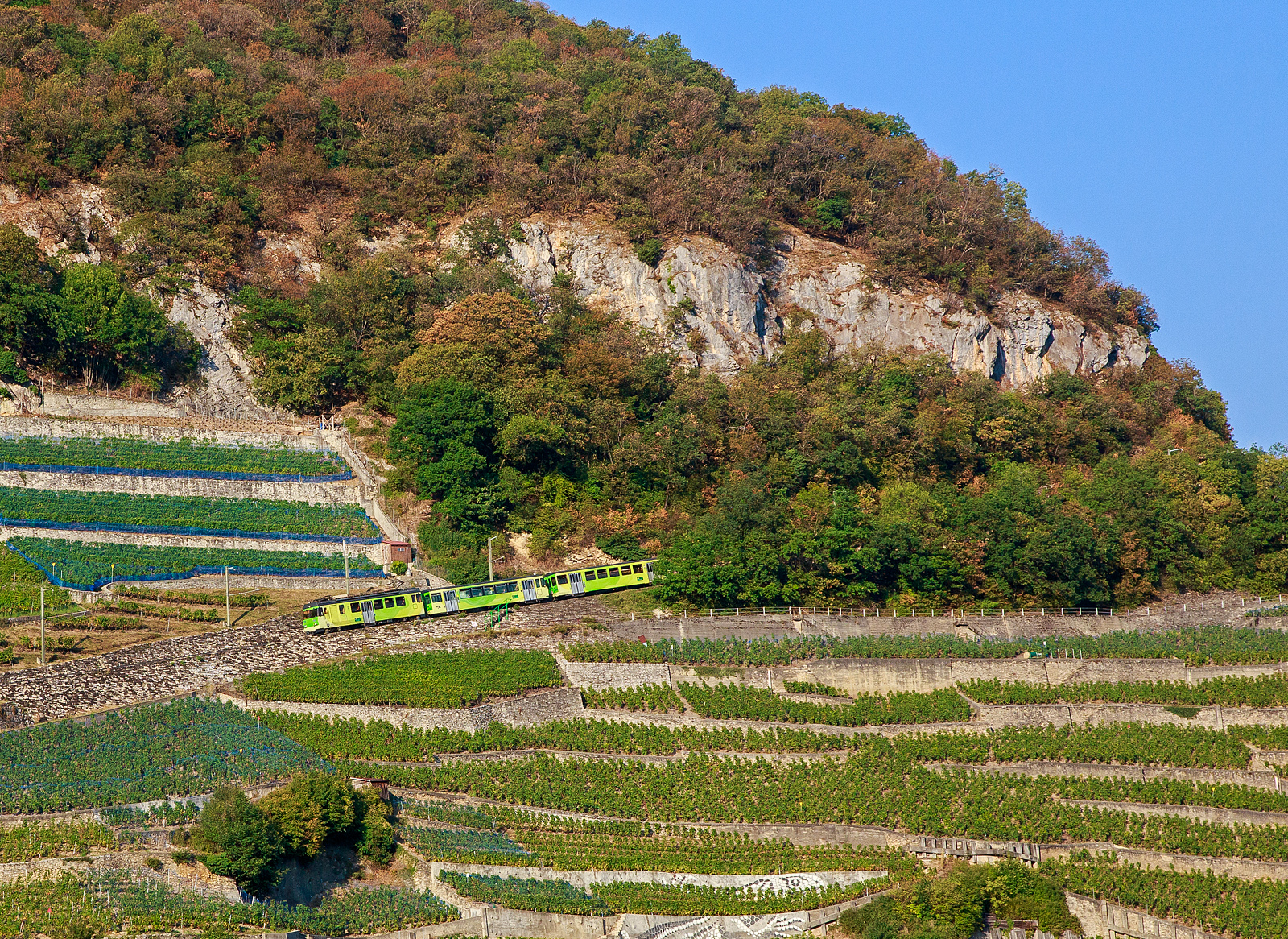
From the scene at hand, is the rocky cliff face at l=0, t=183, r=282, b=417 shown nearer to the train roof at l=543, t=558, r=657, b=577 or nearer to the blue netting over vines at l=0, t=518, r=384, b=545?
the blue netting over vines at l=0, t=518, r=384, b=545

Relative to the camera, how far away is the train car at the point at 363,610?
1973 inches

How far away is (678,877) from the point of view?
124 ft

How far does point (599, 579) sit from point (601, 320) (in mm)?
17491

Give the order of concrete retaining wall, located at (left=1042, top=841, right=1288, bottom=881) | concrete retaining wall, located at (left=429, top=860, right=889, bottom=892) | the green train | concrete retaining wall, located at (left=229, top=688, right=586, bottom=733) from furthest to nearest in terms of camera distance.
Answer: the green train
concrete retaining wall, located at (left=229, top=688, right=586, bottom=733)
concrete retaining wall, located at (left=1042, top=841, right=1288, bottom=881)
concrete retaining wall, located at (left=429, top=860, right=889, bottom=892)

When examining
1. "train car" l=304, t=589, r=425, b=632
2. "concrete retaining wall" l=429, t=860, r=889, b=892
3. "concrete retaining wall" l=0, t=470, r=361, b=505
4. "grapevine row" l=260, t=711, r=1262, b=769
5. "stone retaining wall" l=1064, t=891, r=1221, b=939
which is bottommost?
"stone retaining wall" l=1064, t=891, r=1221, b=939

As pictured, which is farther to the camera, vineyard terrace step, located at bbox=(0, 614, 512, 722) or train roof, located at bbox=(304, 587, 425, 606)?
train roof, located at bbox=(304, 587, 425, 606)

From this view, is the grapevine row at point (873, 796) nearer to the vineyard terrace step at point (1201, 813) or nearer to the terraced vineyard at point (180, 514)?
the vineyard terrace step at point (1201, 813)

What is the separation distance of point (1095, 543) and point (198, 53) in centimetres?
5104

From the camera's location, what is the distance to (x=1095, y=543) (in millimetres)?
59469

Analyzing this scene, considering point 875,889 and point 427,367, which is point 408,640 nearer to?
point 427,367

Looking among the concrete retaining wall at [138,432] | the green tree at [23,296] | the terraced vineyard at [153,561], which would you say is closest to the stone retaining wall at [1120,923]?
the terraced vineyard at [153,561]

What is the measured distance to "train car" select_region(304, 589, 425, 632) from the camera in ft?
164

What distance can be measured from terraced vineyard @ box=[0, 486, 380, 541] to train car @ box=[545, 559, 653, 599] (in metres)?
7.50

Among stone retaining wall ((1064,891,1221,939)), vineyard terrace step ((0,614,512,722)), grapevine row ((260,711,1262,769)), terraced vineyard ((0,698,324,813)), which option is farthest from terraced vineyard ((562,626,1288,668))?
stone retaining wall ((1064,891,1221,939))
